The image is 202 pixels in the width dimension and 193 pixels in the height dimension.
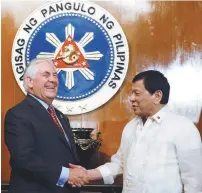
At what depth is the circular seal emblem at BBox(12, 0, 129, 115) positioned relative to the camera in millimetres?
3627

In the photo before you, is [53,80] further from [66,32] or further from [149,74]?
[66,32]

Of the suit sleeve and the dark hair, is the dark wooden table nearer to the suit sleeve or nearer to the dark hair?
the suit sleeve

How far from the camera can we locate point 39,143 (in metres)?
2.36

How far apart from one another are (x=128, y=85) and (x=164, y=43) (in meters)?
0.44

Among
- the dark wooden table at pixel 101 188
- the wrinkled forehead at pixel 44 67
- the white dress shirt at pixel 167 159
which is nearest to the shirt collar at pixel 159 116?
the white dress shirt at pixel 167 159

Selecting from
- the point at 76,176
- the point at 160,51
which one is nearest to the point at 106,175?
the point at 76,176

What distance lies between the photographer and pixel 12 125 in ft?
7.67

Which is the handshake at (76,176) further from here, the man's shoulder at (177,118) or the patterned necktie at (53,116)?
the man's shoulder at (177,118)

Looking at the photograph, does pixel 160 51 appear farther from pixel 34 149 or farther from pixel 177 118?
pixel 34 149

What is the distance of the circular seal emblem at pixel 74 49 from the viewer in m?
3.63

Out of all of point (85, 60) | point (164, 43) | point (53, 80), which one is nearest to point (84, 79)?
point (85, 60)

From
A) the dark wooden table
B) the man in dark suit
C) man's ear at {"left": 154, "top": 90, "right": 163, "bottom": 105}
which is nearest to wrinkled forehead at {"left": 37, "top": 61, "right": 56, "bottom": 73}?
the man in dark suit

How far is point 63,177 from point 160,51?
159 cm

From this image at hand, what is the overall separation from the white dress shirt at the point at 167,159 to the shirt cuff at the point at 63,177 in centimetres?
33
